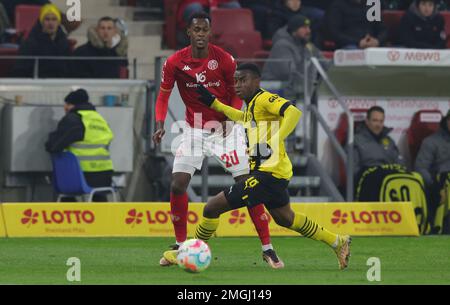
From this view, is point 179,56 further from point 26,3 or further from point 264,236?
point 26,3

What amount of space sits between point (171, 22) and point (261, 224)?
856 cm

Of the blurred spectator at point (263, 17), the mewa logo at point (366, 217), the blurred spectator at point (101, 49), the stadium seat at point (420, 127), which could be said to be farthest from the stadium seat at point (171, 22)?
the mewa logo at point (366, 217)

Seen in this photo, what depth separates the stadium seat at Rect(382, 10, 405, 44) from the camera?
20.8 metres

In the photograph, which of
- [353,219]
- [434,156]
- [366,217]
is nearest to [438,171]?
[434,156]

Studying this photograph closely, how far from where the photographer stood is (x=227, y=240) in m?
15.9

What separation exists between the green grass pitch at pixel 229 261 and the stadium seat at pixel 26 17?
514 cm

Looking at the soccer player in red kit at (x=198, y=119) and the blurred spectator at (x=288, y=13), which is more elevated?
the blurred spectator at (x=288, y=13)

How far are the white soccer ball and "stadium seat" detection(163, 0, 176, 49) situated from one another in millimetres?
9478

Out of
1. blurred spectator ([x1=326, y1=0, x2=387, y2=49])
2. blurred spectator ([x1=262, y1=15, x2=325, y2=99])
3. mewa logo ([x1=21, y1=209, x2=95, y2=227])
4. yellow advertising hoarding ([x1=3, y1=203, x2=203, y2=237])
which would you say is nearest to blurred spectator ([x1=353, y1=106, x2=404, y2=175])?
blurred spectator ([x1=262, y1=15, x2=325, y2=99])

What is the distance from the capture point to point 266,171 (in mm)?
12008

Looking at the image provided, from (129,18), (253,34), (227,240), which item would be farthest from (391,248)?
(129,18)

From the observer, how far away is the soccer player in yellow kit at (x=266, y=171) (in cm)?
1196

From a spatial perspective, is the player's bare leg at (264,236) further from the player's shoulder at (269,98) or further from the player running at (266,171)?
the player's shoulder at (269,98)

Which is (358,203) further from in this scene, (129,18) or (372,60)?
(129,18)
